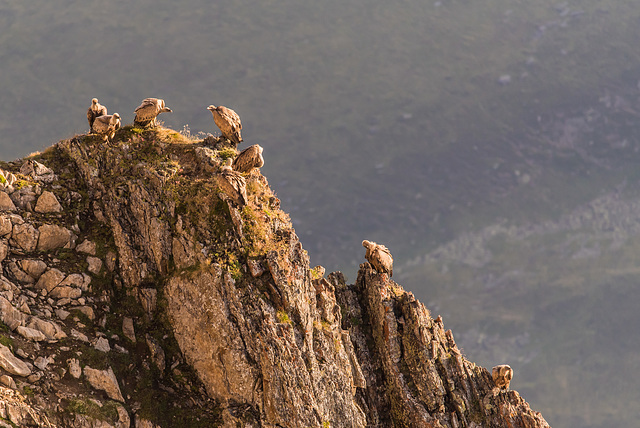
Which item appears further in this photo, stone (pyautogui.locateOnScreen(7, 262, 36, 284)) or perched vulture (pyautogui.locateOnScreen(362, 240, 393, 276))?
perched vulture (pyautogui.locateOnScreen(362, 240, 393, 276))

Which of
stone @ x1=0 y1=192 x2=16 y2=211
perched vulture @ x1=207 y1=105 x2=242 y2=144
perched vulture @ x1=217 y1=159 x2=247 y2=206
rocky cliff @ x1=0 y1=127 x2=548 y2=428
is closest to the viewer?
rocky cliff @ x1=0 y1=127 x2=548 y2=428

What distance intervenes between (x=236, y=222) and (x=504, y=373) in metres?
18.5

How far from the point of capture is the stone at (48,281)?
1542 inches

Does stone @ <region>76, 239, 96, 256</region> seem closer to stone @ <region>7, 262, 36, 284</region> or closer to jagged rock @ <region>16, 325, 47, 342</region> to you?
stone @ <region>7, 262, 36, 284</region>

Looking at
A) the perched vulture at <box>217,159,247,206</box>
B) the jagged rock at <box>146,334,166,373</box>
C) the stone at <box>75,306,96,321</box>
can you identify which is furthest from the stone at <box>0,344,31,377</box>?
the perched vulture at <box>217,159,247,206</box>

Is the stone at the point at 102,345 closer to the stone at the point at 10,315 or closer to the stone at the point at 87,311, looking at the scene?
the stone at the point at 87,311

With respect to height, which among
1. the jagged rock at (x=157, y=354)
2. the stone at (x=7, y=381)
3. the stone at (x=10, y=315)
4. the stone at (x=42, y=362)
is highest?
the jagged rock at (x=157, y=354)

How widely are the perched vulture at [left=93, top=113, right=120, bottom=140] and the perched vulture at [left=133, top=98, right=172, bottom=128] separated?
1398 millimetres

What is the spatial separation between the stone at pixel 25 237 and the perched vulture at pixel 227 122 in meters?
12.1

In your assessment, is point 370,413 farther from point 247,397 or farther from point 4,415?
point 4,415

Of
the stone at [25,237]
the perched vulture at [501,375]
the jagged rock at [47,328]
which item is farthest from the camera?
the perched vulture at [501,375]

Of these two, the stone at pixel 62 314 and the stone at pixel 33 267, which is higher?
the stone at pixel 33 267

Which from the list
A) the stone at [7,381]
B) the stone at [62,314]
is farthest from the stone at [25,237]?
the stone at [7,381]

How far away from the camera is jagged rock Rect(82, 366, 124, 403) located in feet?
122
